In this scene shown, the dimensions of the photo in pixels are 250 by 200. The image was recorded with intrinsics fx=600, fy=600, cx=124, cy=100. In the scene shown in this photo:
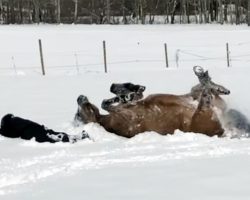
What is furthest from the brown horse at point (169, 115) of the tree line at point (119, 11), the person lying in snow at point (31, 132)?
the tree line at point (119, 11)

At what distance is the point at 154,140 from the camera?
6613mm

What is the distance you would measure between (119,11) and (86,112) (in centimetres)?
5971

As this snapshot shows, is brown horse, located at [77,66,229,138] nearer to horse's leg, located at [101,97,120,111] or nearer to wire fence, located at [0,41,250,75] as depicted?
horse's leg, located at [101,97,120,111]

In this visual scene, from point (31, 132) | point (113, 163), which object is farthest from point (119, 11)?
point (113, 163)

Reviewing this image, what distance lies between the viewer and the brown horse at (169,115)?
6.74 meters

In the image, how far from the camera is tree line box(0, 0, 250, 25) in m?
62.1

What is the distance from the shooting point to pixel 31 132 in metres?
6.94

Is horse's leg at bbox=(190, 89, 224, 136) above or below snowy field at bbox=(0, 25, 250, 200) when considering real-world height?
above

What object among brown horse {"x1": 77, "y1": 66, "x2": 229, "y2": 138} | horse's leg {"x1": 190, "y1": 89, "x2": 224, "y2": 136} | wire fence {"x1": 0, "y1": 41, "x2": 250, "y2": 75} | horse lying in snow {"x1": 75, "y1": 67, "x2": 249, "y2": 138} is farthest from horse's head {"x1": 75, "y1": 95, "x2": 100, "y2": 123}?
wire fence {"x1": 0, "y1": 41, "x2": 250, "y2": 75}

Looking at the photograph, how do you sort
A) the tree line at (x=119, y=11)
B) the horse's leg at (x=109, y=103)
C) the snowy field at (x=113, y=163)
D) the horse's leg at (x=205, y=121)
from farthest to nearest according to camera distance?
the tree line at (x=119, y=11) → the horse's leg at (x=109, y=103) → the horse's leg at (x=205, y=121) → the snowy field at (x=113, y=163)

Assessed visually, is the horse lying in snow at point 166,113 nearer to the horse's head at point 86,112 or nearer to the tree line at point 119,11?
the horse's head at point 86,112

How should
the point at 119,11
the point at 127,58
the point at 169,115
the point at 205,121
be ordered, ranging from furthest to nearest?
the point at 119,11, the point at 127,58, the point at 169,115, the point at 205,121

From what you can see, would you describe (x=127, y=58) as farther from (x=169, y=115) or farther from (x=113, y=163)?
(x=113, y=163)

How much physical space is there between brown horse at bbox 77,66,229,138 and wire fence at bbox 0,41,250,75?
15851 mm
